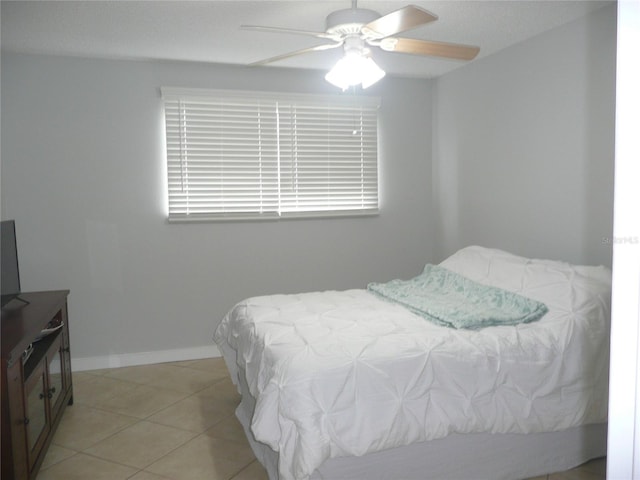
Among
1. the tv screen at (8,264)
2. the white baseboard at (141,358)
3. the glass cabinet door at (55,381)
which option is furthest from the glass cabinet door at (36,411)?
the white baseboard at (141,358)

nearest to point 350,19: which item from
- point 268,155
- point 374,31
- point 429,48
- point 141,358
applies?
point 374,31

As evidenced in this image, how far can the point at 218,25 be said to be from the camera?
318 cm

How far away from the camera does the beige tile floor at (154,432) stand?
102 inches

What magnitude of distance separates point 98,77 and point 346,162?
2049mm

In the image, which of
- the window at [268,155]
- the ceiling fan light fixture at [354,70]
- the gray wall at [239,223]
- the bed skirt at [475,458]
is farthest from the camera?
the window at [268,155]

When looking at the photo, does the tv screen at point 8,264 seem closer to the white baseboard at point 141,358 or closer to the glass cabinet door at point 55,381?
the glass cabinet door at point 55,381

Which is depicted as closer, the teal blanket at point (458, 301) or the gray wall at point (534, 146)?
the teal blanket at point (458, 301)

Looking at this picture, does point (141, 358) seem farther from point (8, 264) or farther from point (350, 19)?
point (350, 19)

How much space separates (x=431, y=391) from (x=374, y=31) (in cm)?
160

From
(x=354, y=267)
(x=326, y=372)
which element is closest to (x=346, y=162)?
(x=354, y=267)

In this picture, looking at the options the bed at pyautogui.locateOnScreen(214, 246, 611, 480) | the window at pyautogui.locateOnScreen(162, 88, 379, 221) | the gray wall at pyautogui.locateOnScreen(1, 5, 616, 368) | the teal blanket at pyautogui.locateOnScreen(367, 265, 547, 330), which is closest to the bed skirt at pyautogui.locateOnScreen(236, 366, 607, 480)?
the bed at pyautogui.locateOnScreen(214, 246, 611, 480)

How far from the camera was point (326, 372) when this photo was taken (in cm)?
215

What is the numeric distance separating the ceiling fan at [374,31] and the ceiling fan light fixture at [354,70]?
0.05 ft

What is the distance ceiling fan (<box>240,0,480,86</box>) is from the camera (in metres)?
2.25
